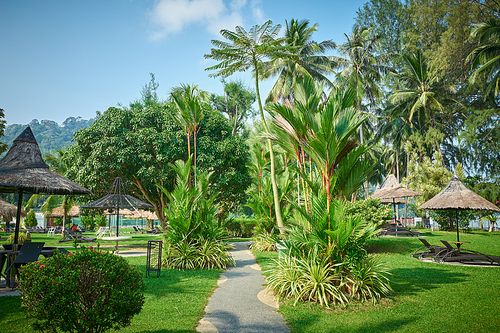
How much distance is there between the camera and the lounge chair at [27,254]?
6542 mm

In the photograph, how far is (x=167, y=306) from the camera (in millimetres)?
5496

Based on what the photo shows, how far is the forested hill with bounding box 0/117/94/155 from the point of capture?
116312mm

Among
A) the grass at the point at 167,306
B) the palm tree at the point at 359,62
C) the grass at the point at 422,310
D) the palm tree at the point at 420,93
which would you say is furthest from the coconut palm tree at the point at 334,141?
the palm tree at the point at 420,93

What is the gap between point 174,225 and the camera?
9.68 m

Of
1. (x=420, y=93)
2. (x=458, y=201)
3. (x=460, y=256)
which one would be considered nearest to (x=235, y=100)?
(x=420, y=93)

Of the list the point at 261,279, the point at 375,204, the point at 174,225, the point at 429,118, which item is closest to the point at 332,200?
the point at 261,279

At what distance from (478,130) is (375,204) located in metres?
17.2

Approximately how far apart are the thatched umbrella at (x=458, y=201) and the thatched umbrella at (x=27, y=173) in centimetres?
1179

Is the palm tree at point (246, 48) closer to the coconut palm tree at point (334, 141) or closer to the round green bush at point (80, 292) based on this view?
the coconut palm tree at point (334, 141)

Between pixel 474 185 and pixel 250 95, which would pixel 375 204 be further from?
pixel 250 95

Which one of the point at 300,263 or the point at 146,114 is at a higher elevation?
the point at 146,114

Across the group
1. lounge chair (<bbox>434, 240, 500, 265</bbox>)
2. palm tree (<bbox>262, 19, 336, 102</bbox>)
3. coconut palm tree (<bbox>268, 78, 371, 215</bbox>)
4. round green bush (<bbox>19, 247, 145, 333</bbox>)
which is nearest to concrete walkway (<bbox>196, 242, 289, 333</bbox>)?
round green bush (<bbox>19, 247, 145, 333</bbox>)

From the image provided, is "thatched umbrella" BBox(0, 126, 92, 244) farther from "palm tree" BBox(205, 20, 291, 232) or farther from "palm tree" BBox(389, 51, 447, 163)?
"palm tree" BBox(389, 51, 447, 163)

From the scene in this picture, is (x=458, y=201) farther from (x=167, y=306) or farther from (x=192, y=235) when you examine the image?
(x=167, y=306)
